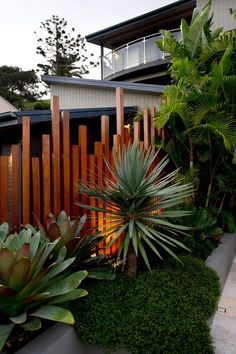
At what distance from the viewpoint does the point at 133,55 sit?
599 inches

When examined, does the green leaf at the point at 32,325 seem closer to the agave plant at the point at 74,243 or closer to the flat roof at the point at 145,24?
the agave plant at the point at 74,243

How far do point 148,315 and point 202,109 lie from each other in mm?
3389

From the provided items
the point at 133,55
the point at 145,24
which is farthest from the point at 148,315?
the point at 145,24

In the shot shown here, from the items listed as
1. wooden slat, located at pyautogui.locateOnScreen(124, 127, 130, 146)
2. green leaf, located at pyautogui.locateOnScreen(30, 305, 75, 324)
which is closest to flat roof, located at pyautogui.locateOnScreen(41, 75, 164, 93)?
wooden slat, located at pyautogui.locateOnScreen(124, 127, 130, 146)

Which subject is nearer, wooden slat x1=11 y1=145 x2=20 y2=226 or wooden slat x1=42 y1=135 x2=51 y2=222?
wooden slat x1=11 y1=145 x2=20 y2=226

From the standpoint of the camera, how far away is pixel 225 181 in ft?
17.6

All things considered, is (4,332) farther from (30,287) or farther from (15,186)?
(15,186)

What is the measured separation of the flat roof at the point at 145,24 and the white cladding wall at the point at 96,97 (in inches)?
250

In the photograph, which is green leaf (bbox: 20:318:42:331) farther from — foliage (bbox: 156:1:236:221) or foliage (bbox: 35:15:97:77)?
foliage (bbox: 35:15:97:77)

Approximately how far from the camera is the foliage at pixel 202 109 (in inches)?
188

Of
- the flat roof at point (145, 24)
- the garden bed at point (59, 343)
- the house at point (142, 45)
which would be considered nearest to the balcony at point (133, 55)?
the house at point (142, 45)

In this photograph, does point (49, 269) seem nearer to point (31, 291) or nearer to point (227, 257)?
point (31, 291)

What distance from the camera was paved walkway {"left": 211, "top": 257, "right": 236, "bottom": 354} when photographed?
2889 mm

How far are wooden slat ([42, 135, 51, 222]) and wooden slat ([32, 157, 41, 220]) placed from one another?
6 centimetres
